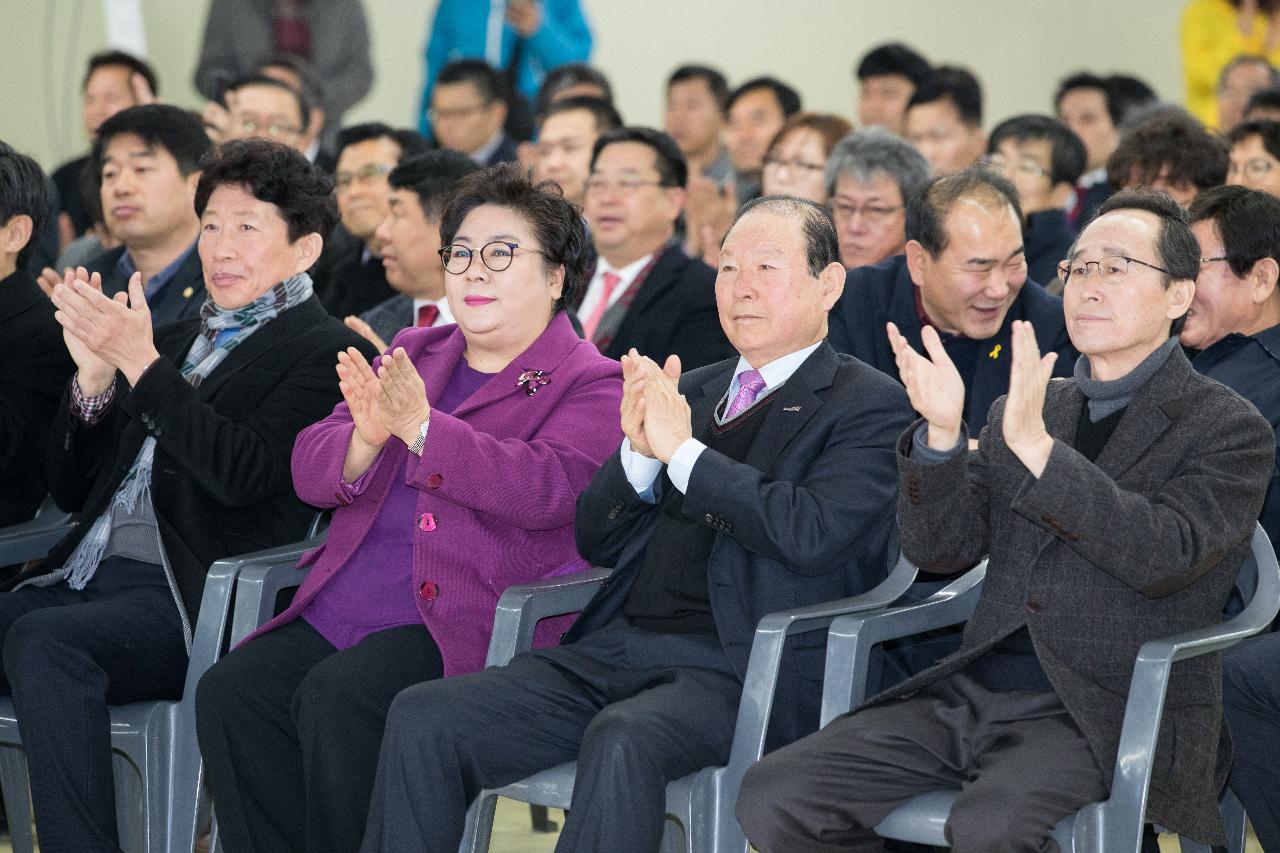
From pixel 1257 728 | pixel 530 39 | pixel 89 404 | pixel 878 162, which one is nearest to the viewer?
pixel 1257 728

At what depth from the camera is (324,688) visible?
2.84 metres

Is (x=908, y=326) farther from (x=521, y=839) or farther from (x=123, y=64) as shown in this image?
(x=123, y=64)

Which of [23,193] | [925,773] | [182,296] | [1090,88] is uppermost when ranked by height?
[1090,88]

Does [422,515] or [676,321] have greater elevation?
[676,321]

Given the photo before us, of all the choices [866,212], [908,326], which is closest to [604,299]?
[866,212]

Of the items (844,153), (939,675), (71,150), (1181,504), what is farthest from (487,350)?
(71,150)

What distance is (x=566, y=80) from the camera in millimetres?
6621

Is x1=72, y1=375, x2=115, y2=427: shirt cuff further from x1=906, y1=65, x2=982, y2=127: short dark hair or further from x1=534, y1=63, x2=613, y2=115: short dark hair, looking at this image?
x1=906, y1=65, x2=982, y2=127: short dark hair

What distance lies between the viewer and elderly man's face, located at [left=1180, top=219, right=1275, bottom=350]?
317 cm

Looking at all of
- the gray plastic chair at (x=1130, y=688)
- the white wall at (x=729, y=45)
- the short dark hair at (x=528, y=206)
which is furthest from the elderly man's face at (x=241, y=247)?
the white wall at (x=729, y=45)

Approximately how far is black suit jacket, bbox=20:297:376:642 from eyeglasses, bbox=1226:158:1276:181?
244 cm

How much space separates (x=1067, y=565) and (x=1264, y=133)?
2.52m

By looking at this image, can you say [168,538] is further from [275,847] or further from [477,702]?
[477,702]

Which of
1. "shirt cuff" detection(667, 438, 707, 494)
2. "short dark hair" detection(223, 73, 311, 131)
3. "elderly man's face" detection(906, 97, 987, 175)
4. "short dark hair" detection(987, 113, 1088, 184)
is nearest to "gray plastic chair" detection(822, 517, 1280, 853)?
"shirt cuff" detection(667, 438, 707, 494)
